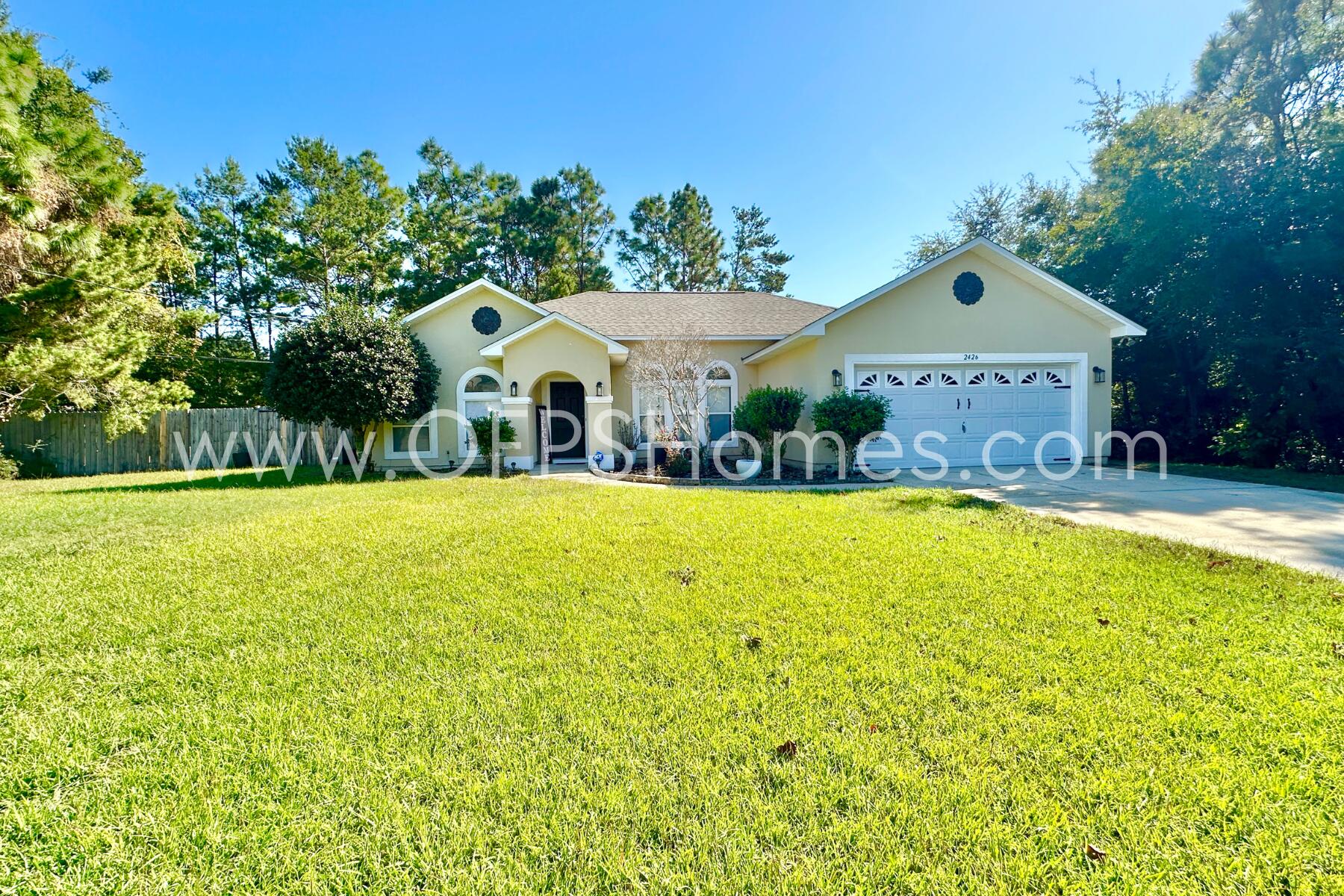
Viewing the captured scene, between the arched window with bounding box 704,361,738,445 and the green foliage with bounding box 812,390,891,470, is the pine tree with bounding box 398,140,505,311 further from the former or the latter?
the green foliage with bounding box 812,390,891,470

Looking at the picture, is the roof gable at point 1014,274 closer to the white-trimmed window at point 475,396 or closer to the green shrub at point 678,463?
the green shrub at point 678,463

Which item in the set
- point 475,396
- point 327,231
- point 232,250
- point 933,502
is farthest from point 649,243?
point 933,502

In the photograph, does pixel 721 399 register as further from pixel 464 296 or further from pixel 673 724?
pixel 673 724

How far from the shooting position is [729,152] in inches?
780

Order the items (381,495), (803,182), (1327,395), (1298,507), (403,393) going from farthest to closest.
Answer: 1. (803,182)
2. (403,393)
3. (1327,395)
4. (381,495)
5. (1298,507)

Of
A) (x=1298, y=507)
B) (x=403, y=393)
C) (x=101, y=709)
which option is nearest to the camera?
(x=101, y=709)

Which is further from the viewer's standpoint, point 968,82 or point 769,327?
point 769,327

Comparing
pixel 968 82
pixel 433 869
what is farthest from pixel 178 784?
pixel 968 82

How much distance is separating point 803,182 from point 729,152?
3.03 m

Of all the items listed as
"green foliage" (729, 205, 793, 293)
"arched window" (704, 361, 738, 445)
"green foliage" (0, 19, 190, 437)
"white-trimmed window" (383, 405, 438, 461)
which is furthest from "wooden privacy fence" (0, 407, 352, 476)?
"green foliage" (729, 205, 793, 293)

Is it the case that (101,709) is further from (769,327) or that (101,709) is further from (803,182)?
(803,182)

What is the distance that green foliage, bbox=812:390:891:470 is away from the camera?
11820 millimetres

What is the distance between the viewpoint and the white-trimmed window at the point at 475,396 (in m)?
15.6

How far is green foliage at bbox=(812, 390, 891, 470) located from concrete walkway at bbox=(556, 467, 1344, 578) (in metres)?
1.21
